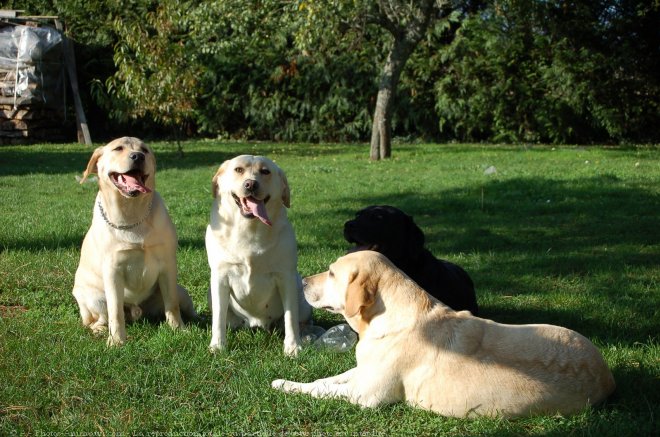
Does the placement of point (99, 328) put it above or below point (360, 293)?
below

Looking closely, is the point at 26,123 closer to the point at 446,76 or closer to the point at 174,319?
the point at 446,76

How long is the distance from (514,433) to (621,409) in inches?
26.8

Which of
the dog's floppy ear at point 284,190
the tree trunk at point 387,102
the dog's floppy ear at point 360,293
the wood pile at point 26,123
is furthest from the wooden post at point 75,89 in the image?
the dog's floppy ear at point 360,293

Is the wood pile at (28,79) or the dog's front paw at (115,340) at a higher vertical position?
the wood pile at (28,79)

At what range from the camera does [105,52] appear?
73.0 feet

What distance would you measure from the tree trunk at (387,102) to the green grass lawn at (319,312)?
2.27 meters

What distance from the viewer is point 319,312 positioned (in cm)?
576

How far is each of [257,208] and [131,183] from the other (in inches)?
35.5

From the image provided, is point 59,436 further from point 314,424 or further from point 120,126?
point 120,126

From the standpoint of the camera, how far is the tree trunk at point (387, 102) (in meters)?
16.4

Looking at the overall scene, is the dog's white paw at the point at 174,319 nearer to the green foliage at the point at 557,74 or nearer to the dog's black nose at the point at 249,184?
the dog's black nose at the point at 249,184

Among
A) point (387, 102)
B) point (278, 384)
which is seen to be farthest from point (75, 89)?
point (278, 384)

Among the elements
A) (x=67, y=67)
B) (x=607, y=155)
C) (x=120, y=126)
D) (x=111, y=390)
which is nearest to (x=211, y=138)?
(x=120, y=126)

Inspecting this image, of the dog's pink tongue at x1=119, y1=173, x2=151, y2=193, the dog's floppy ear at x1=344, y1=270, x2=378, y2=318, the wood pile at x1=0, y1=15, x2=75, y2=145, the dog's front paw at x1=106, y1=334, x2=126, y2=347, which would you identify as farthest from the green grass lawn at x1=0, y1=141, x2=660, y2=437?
the wood pile at x1=0, y1=15, x2=75, y2=145
